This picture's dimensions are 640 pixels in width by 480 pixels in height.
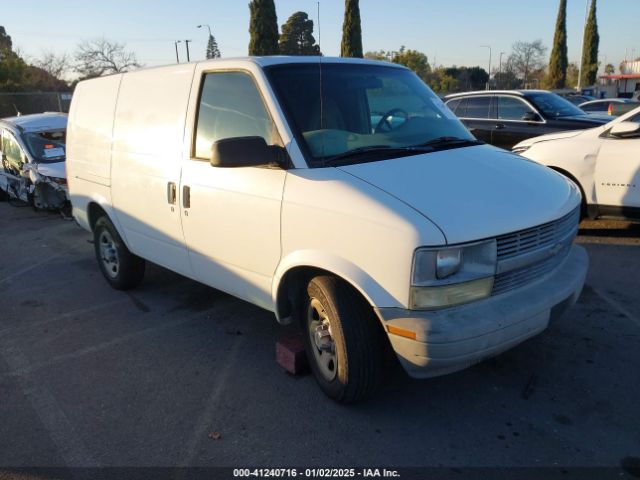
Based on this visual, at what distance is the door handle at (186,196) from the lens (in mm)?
3996

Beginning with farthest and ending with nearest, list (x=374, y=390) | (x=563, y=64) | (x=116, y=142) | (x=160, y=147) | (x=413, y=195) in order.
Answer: (x=563, y=64) → (x=116, y=142) → (x=160, y=147) → (x=374, y=390) → (x=413, y=195)

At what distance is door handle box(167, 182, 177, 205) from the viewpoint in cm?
413

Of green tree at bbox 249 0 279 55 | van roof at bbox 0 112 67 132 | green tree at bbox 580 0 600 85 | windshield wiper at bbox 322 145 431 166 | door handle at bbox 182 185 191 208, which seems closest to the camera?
windshield wiper at bbox 322 145 431 166

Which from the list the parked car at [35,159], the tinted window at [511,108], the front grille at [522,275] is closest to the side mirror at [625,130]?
the tinted window at [511,108]

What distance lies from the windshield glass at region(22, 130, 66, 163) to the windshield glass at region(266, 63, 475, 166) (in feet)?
25.0

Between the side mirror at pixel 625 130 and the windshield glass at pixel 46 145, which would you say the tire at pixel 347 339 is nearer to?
the side mirror at pixel 625 130

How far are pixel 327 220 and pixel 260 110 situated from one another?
3.35ft

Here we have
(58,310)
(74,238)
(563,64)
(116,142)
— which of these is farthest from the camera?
(563,64)

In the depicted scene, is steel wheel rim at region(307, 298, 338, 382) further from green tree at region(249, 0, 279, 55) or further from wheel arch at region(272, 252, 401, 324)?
green tree at region(249, 0, 279, 55)

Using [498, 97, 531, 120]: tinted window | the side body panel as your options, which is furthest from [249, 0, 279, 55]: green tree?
the side body panel

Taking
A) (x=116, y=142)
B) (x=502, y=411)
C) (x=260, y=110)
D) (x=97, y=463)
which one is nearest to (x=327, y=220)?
(x=260, y=110)

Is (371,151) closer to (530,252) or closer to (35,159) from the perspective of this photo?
(530,252)

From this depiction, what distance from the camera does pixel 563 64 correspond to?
4328 centimetres

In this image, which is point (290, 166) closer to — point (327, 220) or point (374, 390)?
point (327, 220)
